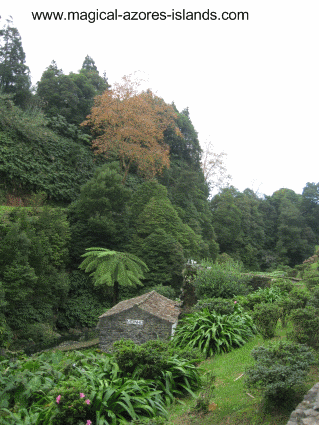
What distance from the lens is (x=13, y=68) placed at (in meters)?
23.8

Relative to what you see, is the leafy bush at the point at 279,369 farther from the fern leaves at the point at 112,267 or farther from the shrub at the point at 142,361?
the fern leaves at the point at 112,267

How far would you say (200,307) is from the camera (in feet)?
25.4

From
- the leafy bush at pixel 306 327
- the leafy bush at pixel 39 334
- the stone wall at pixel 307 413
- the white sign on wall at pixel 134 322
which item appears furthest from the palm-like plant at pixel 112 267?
the stone wall at pixel 307 413

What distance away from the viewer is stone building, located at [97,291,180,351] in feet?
38.4

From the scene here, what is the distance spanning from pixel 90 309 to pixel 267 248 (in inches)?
997

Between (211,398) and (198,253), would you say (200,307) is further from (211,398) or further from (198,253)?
(198,253)

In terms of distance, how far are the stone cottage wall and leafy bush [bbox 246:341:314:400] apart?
7.96 metres

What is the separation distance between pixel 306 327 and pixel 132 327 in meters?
8.84

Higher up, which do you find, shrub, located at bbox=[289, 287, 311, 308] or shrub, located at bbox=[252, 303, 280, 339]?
shrub, located at bbox=[289, 287, 311, 308]

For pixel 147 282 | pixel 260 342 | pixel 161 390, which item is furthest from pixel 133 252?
pixel 161 390

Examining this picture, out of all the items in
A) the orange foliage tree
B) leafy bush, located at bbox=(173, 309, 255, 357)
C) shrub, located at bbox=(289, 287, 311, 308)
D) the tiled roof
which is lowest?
the tiled roof

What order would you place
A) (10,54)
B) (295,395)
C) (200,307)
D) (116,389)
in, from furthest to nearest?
(10,54) → (200,307) → (116,389) → (295,395)

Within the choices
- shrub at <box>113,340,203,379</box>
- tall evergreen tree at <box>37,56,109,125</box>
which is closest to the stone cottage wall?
shrub at <box>113,340,203,379</box>

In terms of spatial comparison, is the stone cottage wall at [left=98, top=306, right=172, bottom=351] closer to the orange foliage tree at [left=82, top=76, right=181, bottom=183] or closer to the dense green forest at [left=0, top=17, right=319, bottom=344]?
the dense green forest at [left=0, top=17, right=319, bottom=344]
